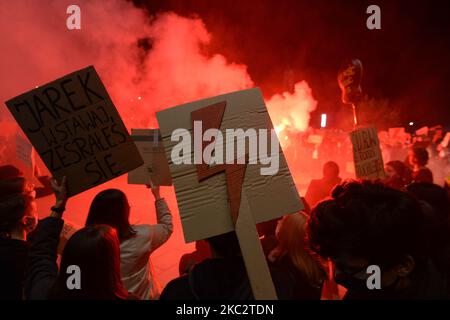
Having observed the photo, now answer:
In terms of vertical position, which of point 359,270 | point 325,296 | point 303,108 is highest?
point 303,108

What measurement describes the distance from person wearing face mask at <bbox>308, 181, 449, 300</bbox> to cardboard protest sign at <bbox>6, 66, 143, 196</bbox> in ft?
3.82

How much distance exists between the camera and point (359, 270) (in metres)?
1.22

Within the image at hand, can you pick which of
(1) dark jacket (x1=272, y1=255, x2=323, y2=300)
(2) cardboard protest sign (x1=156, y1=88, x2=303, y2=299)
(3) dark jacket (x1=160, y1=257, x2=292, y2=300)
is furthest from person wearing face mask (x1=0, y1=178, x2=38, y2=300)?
(1) dark jacket (x1=272, y1=255, x2=323, y2=300)

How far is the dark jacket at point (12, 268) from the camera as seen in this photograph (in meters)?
1.68

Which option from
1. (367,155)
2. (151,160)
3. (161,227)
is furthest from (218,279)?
(367,155)

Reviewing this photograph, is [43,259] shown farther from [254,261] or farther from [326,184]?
[326,184]

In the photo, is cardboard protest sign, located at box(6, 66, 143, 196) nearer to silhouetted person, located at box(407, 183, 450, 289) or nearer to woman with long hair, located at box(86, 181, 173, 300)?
woman with long hair, located at box(86, 181, 173, 300)

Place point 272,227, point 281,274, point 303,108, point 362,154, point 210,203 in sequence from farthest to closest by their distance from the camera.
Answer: point 303,108 < point 362,154 < point 272,227 < point 281,274 < point 210,203

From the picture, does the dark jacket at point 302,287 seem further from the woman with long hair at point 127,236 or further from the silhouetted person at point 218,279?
the woman with long hair at point 127,236

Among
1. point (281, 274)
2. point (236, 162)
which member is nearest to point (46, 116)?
point (236, 162)

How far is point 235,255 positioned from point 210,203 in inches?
10.4

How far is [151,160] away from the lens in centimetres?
277

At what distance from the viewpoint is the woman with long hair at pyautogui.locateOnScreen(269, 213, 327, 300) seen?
1.92 metres
